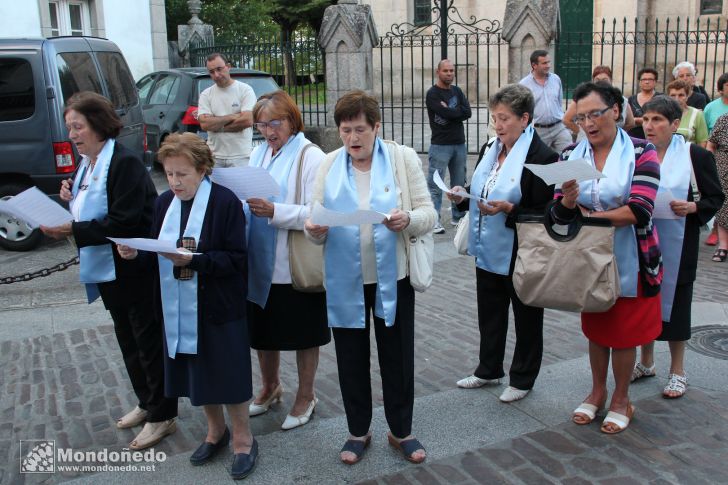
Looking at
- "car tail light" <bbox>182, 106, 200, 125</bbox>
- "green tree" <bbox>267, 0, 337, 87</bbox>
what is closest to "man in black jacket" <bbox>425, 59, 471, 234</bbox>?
"car tail light" <bbox>182, 106, 200, 125</bbox>

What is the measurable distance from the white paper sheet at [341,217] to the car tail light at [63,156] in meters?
6.13

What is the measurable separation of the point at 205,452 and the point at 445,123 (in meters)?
6.09

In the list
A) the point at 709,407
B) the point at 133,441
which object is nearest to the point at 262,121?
the point at 133,441

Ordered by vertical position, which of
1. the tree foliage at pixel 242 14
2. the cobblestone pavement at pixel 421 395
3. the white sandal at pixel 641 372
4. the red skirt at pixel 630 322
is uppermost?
the tree foliage at pixel 242 14

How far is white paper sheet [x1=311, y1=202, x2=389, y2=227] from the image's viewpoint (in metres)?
3.34

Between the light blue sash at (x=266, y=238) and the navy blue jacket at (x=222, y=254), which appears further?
the light blue sash at (x=266, y=238)

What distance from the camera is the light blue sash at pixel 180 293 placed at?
11.8 ft

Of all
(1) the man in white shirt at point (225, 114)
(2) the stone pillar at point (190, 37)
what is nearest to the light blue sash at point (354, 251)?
(1) the man in white shirt at point (225, 114)

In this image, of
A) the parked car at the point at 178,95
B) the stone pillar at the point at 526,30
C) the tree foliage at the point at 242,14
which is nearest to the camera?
the stone pillar at the point at 526,30

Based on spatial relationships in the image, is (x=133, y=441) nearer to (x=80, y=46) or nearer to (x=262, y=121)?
(x=262, y=121)

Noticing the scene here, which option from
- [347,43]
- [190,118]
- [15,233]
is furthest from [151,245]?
[347,43]

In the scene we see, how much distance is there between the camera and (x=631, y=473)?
369 centimetres

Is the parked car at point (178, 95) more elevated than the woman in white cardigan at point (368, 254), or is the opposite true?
the parked car at point (178, 95)

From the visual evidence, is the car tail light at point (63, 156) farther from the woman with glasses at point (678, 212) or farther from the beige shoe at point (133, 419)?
the woman with glasses at point (678, 212)
